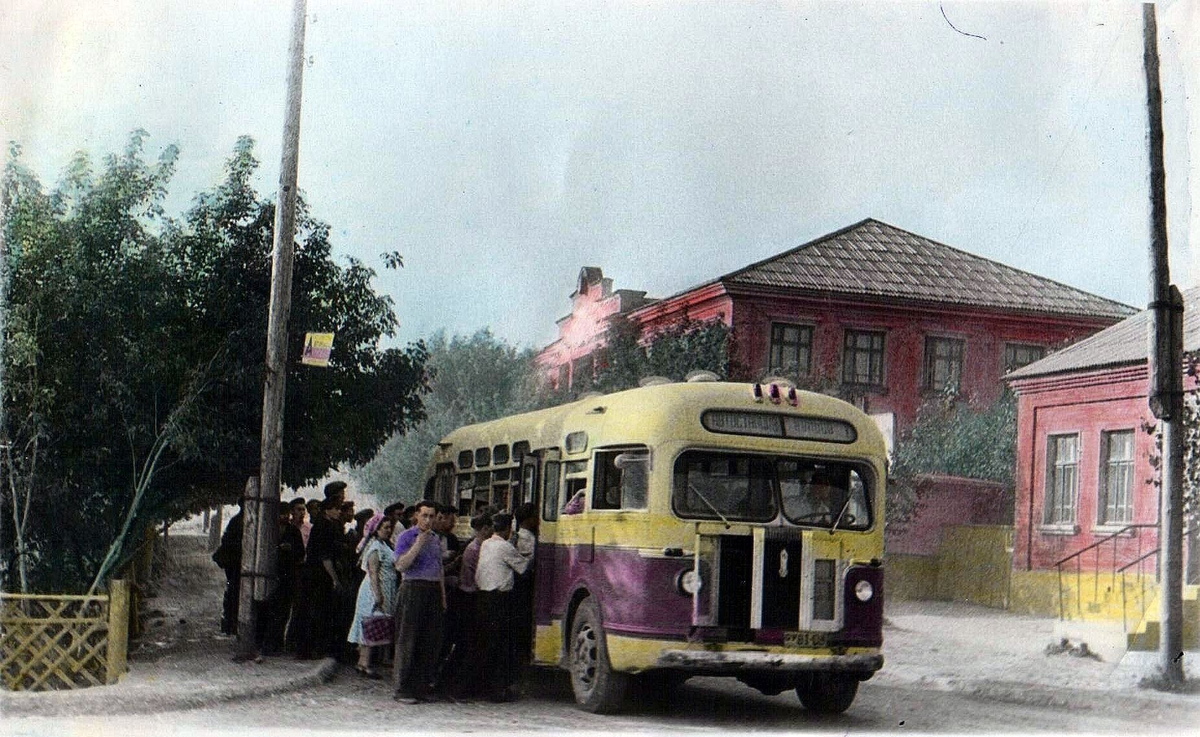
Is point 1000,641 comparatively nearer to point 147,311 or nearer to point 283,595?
point 283,595

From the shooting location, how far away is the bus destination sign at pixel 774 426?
39.3ft

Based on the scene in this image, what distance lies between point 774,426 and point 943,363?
15036 millimetres

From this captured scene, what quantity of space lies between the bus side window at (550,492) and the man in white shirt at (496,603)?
654mm

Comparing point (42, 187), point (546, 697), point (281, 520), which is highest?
point (42, 187)

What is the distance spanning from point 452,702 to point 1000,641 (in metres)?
9.32

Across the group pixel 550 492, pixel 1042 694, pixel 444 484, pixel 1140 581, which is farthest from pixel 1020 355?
pixel 550 492

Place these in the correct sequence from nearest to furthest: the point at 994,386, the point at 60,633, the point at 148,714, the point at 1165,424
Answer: the point at 148,714, the point at 60,633, the point at 1165,424, the point at 994,386

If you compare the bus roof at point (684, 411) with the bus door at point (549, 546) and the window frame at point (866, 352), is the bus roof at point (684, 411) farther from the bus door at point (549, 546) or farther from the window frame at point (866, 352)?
the window frame at point (866, 352)

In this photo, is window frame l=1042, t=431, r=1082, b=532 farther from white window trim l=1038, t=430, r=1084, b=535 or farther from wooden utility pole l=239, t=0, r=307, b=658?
wooden utility pole l=239, t=0, r=307, b=658

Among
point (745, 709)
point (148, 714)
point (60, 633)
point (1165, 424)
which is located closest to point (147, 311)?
point (60, 633)

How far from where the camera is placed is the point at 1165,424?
571 inches

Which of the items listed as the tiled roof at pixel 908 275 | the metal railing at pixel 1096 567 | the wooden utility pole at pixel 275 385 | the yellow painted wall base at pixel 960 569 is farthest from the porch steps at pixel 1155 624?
the wooden utility pole at pixel 275 385

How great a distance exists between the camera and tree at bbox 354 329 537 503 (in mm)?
24703

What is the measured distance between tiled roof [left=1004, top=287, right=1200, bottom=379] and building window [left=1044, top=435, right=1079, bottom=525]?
1186mm
